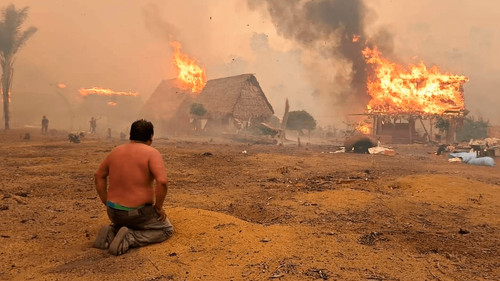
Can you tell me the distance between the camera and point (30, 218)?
171 inches

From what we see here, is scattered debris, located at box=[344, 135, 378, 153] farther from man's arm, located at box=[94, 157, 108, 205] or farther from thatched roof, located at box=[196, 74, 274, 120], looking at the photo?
man's arm, located at box=[94, 157, 108, 205]

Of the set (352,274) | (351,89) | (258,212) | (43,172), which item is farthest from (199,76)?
(352,274)

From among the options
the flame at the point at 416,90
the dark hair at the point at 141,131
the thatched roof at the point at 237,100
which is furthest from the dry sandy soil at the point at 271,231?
the thatched roof at the point at 237,100

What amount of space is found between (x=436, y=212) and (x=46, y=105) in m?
60.1

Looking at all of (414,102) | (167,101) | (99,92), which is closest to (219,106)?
(167,101)

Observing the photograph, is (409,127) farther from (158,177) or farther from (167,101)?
(158,177)

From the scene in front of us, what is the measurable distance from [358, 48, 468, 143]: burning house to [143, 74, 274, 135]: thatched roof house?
11295mm

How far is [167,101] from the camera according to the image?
132ft

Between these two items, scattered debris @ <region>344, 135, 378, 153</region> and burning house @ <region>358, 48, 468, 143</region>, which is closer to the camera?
scattered debris @ <region>344, 135, 378, 153</region>

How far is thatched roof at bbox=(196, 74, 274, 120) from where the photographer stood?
105 feet

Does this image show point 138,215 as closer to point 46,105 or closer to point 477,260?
point 477,260

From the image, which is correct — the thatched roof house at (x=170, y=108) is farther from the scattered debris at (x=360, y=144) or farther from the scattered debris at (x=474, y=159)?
the scattered debris at (x=474, y=159)

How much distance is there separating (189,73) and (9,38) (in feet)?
54.8

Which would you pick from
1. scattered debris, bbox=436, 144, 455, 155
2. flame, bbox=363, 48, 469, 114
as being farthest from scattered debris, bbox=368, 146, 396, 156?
flame, bbox=363, 48, 469, 114
